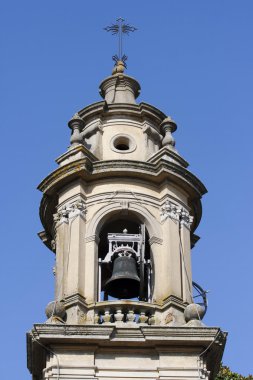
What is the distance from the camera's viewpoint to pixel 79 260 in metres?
24.6

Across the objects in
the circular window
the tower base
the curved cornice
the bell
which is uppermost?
the circular window

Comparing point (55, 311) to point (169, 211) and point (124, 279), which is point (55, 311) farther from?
point (169, 211)

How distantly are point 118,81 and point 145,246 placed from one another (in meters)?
5.23

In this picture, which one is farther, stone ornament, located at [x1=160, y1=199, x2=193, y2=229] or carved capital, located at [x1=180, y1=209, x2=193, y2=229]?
carved capital, located at [x1=180, y1=209, x2=193, y2=229]

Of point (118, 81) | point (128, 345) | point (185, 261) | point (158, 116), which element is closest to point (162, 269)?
point (185, 261)

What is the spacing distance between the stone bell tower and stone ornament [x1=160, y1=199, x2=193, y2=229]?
0.03 meters

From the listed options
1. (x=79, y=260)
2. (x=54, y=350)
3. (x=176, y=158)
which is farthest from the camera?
(x=176, y=158)

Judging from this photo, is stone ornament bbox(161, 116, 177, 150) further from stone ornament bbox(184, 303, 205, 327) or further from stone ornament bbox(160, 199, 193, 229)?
stone ornament bbox(184, 303, 205, 327)

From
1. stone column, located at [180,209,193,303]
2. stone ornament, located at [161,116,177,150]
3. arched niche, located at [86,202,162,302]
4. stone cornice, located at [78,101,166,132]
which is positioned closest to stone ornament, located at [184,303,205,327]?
stone column, located at [180,209,193,303]

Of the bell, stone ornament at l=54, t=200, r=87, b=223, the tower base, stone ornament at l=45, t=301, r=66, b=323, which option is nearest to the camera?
the tower base

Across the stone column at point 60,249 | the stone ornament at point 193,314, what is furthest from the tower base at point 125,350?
the stone column at point 60,249

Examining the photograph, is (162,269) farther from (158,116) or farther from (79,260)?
(158,116)

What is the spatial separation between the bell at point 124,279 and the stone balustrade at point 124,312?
2.29ft

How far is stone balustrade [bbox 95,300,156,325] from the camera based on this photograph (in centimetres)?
2366
